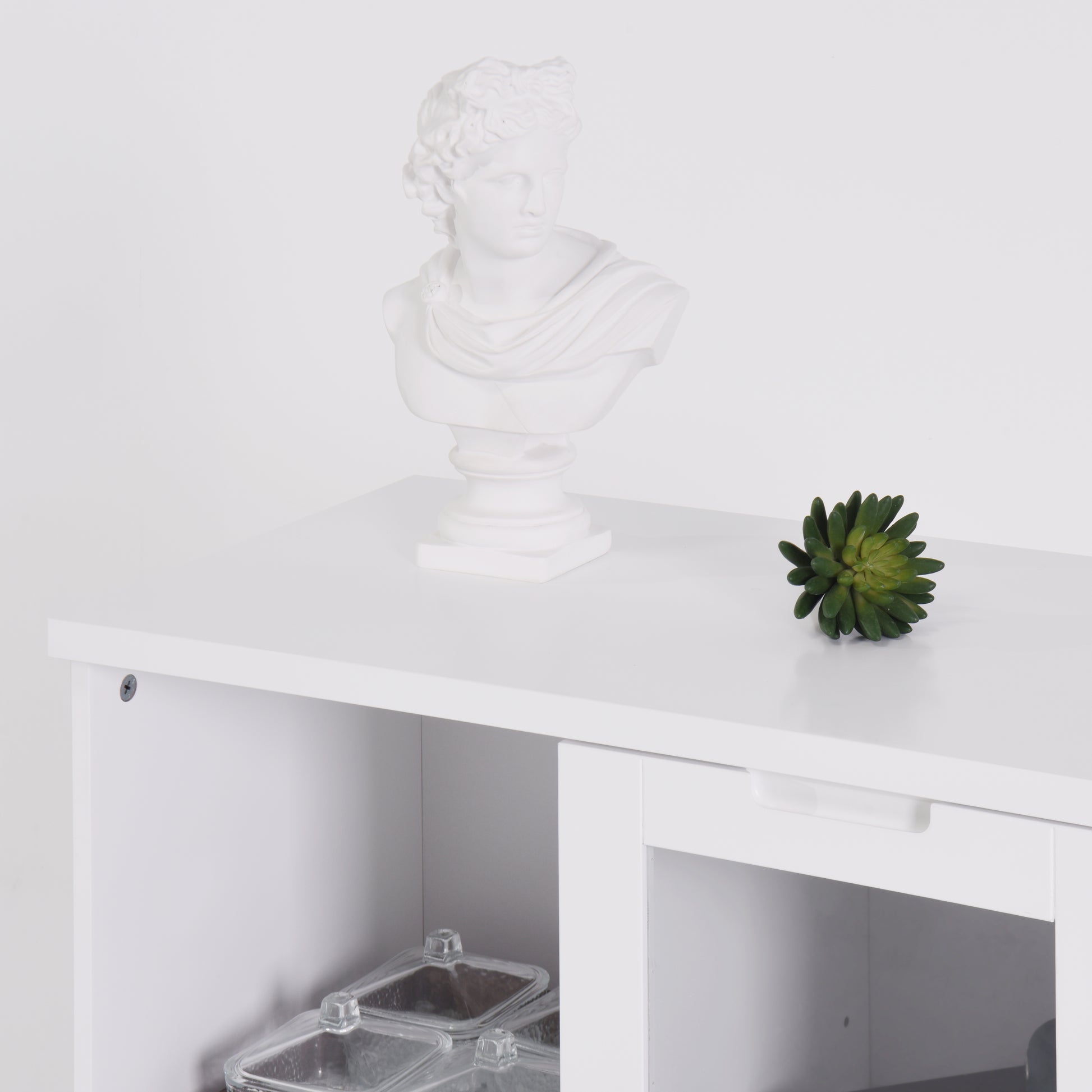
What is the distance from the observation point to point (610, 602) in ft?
3.79

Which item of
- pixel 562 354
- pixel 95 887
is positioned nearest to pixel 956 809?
pixel 562 354

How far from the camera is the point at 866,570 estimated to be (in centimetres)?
107

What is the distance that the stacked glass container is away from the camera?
48.9 inches

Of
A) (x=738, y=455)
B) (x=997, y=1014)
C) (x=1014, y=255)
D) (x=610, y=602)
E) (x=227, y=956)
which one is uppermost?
(x=1014, y=255)

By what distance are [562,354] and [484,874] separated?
68cm

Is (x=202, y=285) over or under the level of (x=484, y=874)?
over

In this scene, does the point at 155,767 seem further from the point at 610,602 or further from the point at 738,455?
the point at 738,455

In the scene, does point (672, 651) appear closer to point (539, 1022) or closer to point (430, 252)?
point (539, 1022)

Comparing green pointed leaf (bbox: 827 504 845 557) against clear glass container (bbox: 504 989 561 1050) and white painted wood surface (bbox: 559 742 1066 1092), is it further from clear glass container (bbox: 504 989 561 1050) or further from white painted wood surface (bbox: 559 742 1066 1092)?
clear glass container (bbox: 504 989 561 1050)

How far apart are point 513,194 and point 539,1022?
64cm

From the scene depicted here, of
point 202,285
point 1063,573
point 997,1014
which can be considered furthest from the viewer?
point 202,285

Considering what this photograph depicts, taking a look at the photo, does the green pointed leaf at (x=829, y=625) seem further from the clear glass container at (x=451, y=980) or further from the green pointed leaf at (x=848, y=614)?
the clear glass container at (x=451, y=980)

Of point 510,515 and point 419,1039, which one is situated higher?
point 510,515

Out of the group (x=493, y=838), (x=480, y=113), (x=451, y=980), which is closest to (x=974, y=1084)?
(x=451, y=980)
